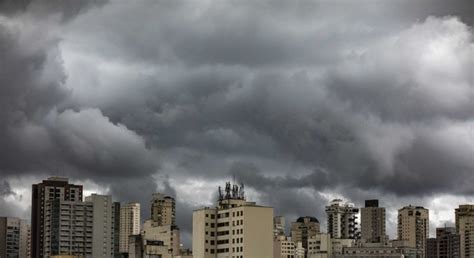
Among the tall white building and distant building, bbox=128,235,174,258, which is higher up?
the tall white building

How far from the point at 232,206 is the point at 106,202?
136 ft

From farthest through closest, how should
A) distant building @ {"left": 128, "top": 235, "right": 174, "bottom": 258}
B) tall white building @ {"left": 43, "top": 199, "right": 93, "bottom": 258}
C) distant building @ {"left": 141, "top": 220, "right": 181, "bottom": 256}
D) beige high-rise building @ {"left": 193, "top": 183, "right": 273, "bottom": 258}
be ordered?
tall white building @ {"left": 43, "top": 199, "right": 93, "bottom": 258}, distant building @ {"left": 141, "top": 220, "right": 181, "bottom": 256}, distant building @ {"left": 128, "top": 235, "right": 174, "bottom": 258}, beige high-rise building @ {"left": 193, "top": 183, "right": 273, "bottom": 258}

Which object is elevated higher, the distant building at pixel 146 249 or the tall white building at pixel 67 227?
the tall white building at pixel 67 227

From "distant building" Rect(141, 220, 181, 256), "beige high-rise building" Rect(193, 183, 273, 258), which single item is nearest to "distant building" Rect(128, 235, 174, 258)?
"distant building" Rect(141, 220, 181, 256)

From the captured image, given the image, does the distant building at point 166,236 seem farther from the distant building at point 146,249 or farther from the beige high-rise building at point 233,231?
the beige high-rise building at point 233,231

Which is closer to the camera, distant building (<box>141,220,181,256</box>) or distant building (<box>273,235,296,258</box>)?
distant building (<box>141,220,181,256</box>)

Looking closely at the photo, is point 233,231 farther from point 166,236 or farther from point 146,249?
point 166,236

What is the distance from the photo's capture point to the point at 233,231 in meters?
55.1

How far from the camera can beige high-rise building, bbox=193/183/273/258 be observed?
53812 millimetres

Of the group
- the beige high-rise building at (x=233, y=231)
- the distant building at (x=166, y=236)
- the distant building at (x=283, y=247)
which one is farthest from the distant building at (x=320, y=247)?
the beige high-rise building at (x=233, y=231)

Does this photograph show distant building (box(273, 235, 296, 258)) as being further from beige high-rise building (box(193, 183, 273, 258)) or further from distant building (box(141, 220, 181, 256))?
beige high-rise building (box(193, 183, 273, 258))

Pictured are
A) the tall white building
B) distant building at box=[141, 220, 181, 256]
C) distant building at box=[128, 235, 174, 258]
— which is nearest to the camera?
distant building at box=[128, 235, 174, 258]

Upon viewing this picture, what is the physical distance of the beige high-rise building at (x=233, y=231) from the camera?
177 feet

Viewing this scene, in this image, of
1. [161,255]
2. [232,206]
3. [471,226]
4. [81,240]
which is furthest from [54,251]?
[471,226]
